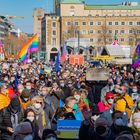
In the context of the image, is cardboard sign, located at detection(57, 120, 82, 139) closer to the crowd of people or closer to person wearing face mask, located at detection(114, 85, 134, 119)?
the crowd of people

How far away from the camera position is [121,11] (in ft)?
420

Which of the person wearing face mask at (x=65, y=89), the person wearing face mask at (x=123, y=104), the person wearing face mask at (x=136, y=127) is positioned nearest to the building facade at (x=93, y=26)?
the person wearing face mask at (x=65, y=89)

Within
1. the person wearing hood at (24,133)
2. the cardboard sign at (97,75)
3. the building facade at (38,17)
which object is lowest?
the cardboard sign at (97,75)

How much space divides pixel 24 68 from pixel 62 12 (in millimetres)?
101756

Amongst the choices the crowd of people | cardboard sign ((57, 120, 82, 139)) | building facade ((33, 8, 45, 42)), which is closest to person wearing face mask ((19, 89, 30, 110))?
the crowd of people

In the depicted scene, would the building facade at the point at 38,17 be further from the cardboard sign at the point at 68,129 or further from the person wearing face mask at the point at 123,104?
the cardboard sign at the point at 68,129

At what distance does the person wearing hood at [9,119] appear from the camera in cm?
874

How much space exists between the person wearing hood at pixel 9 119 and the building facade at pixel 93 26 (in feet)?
335

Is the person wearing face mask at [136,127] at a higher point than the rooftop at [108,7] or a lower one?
lower

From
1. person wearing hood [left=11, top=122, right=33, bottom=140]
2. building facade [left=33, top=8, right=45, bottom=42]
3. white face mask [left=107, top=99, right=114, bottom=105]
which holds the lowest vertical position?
white face mask [left=107, top=99, right=114, bottom=105]

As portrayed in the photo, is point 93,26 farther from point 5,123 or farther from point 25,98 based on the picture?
point 5,123

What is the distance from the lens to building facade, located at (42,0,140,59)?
115312 millimetres

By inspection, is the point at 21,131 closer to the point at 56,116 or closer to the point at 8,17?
the point at 56,116

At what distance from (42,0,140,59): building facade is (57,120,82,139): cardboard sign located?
340ft
